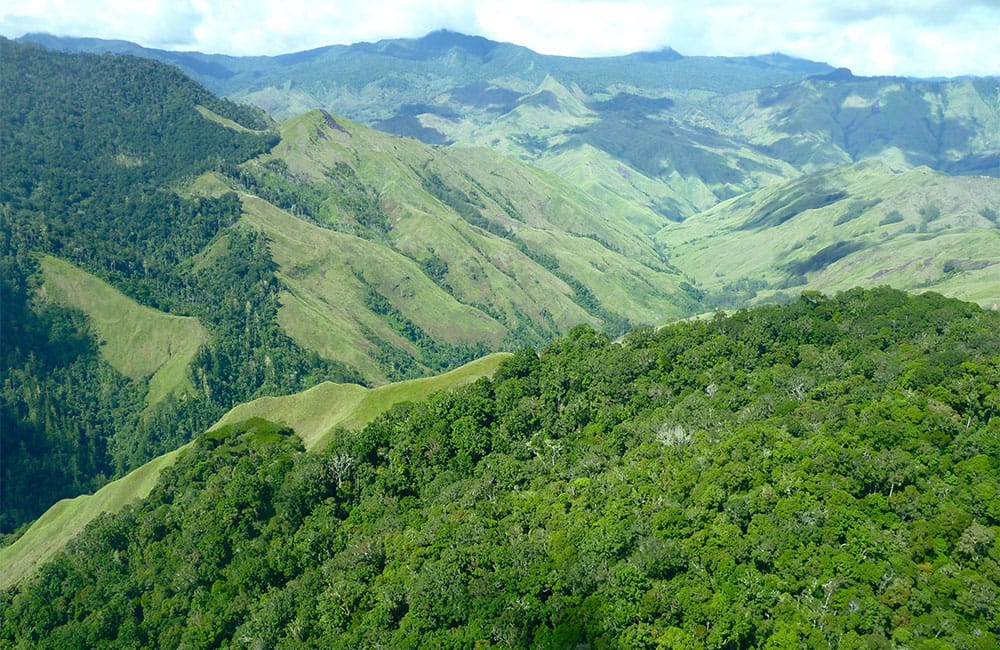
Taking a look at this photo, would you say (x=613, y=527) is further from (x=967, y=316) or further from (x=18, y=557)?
(x=18, y=557)

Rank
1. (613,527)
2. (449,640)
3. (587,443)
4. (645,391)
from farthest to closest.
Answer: (645,391)
(587,443)
(613,527)
(449,640)

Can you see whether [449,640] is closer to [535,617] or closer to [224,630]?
[535,617]

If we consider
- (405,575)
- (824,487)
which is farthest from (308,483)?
(824,487)

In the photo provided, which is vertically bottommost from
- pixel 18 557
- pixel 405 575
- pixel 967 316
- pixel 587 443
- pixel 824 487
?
pixel 18 557

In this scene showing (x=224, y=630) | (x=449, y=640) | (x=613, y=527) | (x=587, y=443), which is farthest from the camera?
(x=587, y=443)

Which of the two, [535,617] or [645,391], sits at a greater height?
[645,391]

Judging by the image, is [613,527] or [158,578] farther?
[158,578]

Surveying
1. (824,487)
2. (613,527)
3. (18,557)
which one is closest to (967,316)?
(824,487)
